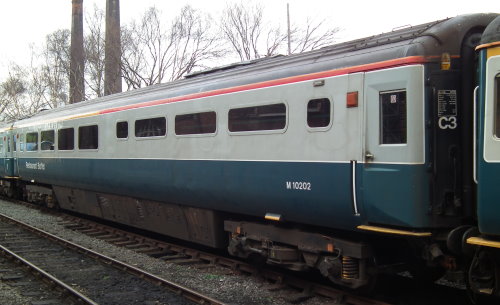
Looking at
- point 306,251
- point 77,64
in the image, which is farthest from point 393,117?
point 77,64

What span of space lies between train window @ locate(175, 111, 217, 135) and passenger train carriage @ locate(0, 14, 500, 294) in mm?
31

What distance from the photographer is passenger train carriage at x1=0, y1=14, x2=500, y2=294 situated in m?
4.95

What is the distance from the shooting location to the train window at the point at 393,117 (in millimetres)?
5055

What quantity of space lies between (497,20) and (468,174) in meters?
1.52

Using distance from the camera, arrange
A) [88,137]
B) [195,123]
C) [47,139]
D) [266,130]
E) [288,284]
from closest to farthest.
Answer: [266,130]
[288,284]
[195,123]
[88,137]
[47,139]

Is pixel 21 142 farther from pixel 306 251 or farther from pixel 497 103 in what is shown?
pixel 497 103

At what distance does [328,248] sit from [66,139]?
29.2 ft

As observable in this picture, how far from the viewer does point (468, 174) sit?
16.4ft

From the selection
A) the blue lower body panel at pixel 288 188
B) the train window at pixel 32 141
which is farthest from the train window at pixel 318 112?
the train window at pixel 32 141

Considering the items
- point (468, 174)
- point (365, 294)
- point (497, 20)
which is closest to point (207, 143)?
point (365, 294)

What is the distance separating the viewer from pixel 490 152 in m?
4.47

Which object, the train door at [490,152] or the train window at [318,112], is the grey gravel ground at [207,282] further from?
the train door at [490,152]

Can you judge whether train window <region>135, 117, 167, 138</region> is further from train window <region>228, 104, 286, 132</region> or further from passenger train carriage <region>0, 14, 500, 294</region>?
train window <region>228, 104, 286, 132</region>

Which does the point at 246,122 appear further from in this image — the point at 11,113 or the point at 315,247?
the point at 11,113
